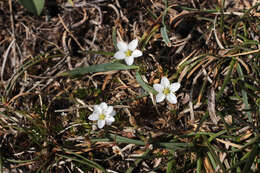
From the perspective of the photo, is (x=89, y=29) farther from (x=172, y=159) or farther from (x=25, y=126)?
(x=172, y=159)

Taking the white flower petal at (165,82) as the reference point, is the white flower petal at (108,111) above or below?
below

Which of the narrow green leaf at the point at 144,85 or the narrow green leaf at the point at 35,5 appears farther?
the narrow green leaf at the point at 144,85

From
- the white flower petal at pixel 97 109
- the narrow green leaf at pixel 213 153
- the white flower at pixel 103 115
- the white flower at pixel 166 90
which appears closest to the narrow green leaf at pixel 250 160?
the narrow green leaf at pixel 213 153

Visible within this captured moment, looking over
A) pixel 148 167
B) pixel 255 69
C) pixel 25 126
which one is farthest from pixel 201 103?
pixel 25 126

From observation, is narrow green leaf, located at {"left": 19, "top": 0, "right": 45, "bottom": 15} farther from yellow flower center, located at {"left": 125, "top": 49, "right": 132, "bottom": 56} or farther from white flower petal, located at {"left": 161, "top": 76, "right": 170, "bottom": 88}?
white flower petal, located at {"left": 161, "top": 76, "right": 170, "bottom": 88}

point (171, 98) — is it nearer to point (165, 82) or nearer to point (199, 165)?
point (165, 82)

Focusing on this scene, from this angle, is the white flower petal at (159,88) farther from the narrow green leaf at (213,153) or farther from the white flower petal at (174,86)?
the narrow green leaf at (213,153)

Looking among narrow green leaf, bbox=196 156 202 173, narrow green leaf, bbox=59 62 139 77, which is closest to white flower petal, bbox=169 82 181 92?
narrow green leaf, bbox=59 62 139 77

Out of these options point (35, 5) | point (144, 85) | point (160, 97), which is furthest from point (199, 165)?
point (35, 5)
